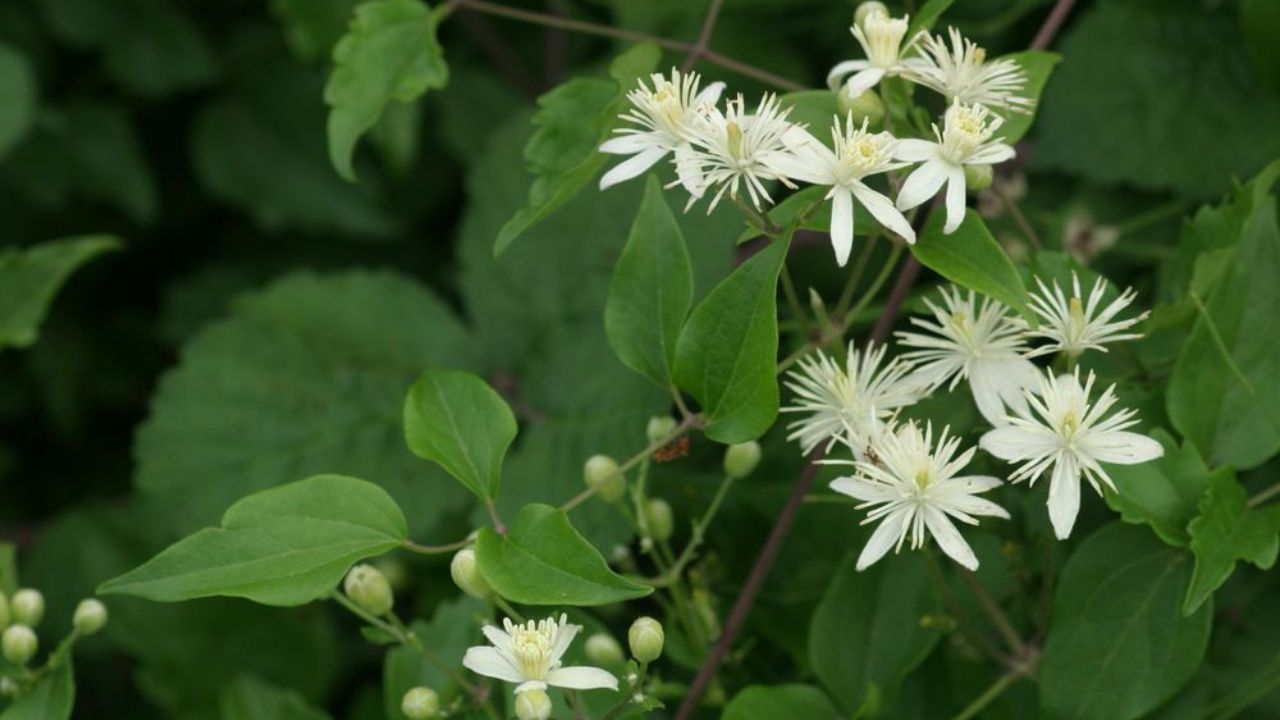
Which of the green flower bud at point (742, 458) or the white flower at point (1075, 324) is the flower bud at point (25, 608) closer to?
the green flower bud at point (742, 458)

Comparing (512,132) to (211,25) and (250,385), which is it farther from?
(211,25)

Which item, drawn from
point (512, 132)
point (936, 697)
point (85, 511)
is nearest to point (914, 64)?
point (936, 697)

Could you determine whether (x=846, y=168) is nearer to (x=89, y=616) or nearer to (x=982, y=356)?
(x=982, y=356)

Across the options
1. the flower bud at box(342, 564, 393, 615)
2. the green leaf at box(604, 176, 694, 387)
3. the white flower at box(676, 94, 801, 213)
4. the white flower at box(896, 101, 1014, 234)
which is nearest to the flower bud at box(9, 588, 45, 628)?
the flower bud at box(342, 564, 393, 615)

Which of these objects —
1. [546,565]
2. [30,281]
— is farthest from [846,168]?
[30,281]

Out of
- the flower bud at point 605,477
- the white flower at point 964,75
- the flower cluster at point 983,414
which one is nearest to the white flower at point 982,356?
the flower cluster at point 983,414

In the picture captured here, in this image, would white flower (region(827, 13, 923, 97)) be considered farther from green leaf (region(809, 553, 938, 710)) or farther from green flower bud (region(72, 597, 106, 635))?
green flower bud (region(72, 597, 106, 635))

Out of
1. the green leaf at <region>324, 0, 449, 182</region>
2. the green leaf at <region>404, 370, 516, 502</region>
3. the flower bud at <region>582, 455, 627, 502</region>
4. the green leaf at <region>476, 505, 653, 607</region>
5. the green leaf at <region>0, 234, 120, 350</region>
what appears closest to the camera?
the green leaf at <region>476, 505, 653, 607</region>
